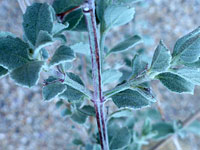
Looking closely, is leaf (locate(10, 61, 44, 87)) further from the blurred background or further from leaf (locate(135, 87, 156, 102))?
the blurred background

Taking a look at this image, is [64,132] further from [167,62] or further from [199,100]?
[167,62]

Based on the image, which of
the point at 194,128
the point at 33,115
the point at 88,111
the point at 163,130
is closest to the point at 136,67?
the point at 88,111

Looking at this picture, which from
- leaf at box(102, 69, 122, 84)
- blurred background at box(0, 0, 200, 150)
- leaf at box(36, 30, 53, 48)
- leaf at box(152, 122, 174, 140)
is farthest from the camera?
blurred background at box(0, 0, 200, 150)

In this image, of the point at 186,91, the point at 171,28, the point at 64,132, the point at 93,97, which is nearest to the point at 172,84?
the point at 186,91

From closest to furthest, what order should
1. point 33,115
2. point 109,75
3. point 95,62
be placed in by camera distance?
point 95,62 < point 109,75 < point 33,115

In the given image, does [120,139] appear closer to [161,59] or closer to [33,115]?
[161,59]

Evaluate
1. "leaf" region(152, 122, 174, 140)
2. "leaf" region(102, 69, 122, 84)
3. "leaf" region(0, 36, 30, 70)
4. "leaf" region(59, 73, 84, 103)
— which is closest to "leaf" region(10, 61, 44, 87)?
"leaf" region(0, 36, 30, 70)
